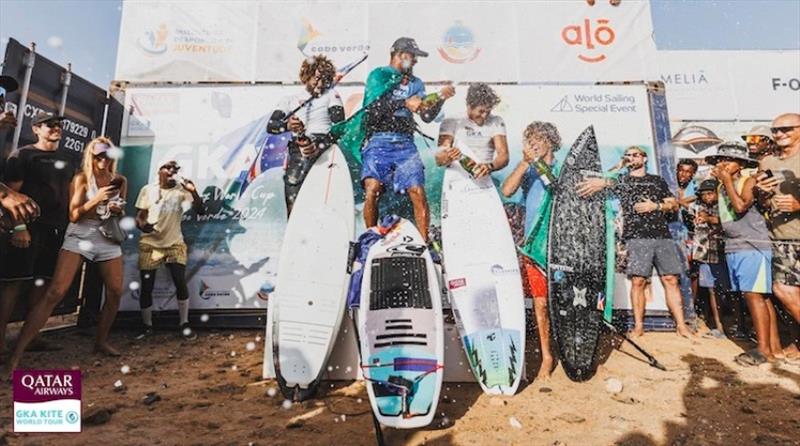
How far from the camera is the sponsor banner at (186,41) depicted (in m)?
5.38

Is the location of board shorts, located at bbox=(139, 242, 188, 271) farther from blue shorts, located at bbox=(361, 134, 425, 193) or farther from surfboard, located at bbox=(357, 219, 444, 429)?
surfboard, located at bbox=(357, 219, 444, 429)

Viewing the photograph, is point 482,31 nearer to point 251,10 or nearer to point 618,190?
point 618,190

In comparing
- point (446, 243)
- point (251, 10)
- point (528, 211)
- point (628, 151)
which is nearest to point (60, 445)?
point (446, 243)

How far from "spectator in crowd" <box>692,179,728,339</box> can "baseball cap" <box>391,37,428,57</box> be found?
404cm

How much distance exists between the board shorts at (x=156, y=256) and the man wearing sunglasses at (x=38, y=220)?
0.79 meters

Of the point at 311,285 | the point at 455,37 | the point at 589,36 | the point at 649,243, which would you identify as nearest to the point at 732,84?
the point at 589,36

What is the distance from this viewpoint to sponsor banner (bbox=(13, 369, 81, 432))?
233 cm

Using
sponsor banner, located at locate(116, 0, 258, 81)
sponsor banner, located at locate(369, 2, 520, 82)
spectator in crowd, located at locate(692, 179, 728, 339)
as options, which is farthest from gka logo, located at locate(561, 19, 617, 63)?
sponsor banner, located at locate(116, 0, 258, 81)

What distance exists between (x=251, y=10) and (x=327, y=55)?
1358mm

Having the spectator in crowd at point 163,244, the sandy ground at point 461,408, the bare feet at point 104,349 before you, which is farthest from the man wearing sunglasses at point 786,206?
the bare feet at point 104,349

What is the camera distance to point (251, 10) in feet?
18.4

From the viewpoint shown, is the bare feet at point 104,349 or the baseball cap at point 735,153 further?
the bare feet at point 104,349

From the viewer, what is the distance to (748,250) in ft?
11.6

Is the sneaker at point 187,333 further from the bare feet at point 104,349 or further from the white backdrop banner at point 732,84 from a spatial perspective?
the white backdrop banner at point 732,84
